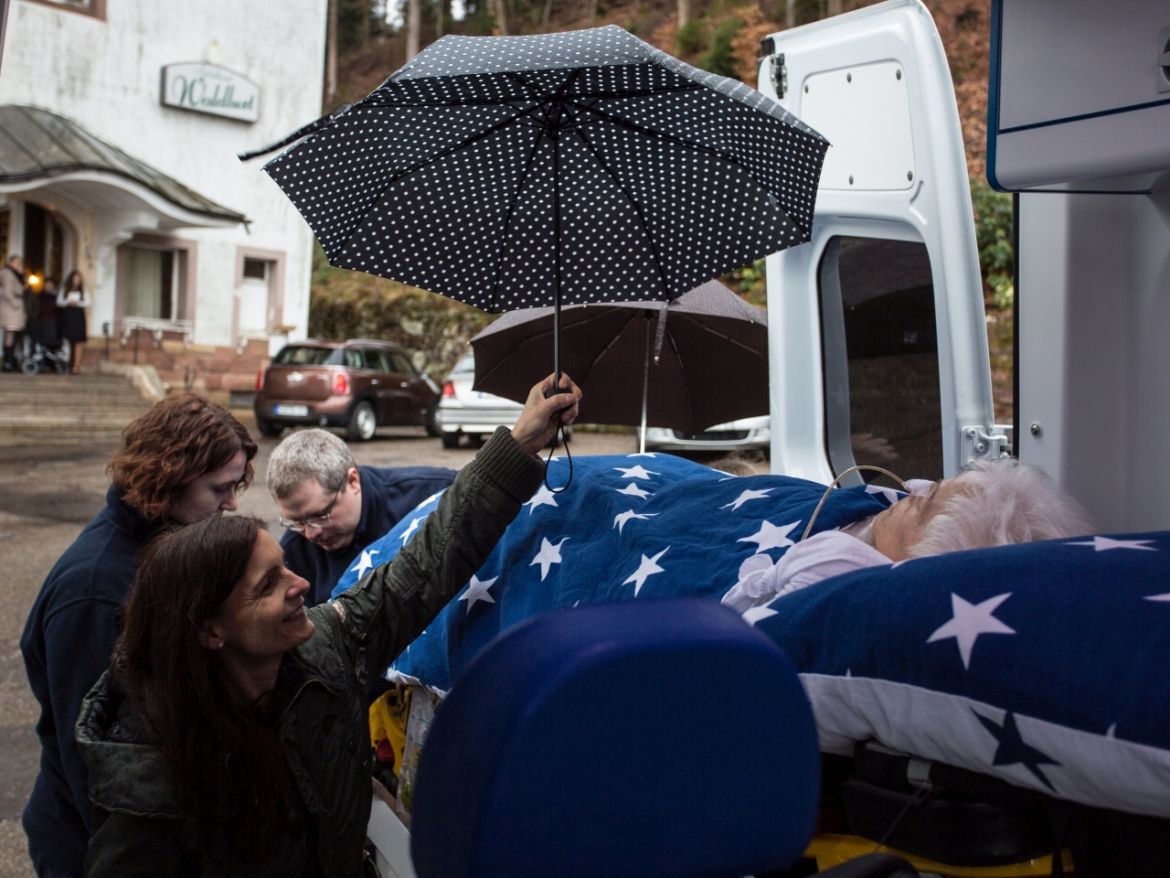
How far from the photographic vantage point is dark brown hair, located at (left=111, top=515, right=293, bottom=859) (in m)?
2.08

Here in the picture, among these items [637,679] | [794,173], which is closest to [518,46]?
[794,173]

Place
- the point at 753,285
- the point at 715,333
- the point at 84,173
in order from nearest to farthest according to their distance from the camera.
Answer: the point at 715,333 < the point at 84,173 < the point at 753,285

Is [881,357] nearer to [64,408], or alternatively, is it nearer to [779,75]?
[779,75]

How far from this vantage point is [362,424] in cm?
2017

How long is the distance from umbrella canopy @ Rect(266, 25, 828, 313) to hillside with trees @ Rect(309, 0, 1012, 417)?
11.4 meters

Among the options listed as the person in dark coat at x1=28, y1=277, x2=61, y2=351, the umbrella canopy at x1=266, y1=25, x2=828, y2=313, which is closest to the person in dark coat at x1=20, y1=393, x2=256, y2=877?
the umbrella canopy at x1=266, y1=25, x2=828, y2=313

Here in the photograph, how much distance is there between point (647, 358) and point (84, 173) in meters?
18.6

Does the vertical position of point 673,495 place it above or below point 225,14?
below

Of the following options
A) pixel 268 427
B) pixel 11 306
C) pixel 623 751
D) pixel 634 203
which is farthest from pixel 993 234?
pixel 623 751

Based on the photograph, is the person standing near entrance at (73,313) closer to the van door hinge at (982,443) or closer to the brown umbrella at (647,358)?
the brown umbrella at (647,358)

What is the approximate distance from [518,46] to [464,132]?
17.4 inches

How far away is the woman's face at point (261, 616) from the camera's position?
2.16m

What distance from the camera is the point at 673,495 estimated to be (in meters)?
2.53

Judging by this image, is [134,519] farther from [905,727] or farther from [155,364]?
[155,364]
